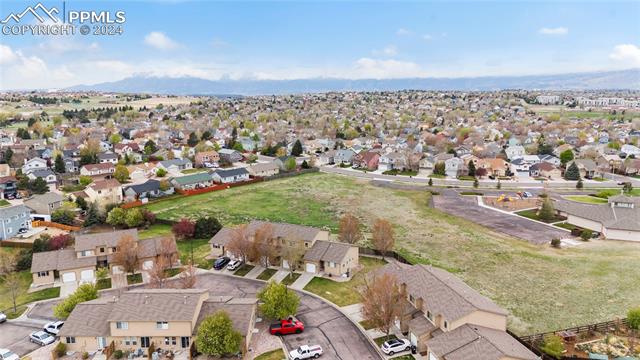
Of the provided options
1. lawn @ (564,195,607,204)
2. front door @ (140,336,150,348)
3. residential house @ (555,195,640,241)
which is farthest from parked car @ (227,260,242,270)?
lawn @ (564,195,607,204)

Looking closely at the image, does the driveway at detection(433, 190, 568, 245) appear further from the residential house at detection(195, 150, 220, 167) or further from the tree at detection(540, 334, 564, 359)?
the residential house at detection(195, 150, 220, 167)

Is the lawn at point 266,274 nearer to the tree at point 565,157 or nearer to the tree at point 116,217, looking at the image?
the tree at point 116,217

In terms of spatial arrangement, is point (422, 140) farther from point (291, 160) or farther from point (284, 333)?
point (284, 333)

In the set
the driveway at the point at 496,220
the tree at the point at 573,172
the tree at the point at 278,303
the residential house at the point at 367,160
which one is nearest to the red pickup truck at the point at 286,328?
the tree at the point at 278,303

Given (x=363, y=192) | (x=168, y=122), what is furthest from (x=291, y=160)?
(x=168, y=122)

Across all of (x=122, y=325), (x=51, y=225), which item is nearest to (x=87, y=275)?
(x=122, y=325)

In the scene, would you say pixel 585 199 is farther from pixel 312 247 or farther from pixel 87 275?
pixel 87 275

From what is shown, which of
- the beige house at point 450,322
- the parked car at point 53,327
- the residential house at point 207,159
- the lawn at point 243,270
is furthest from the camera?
the residential house at point 207,159
